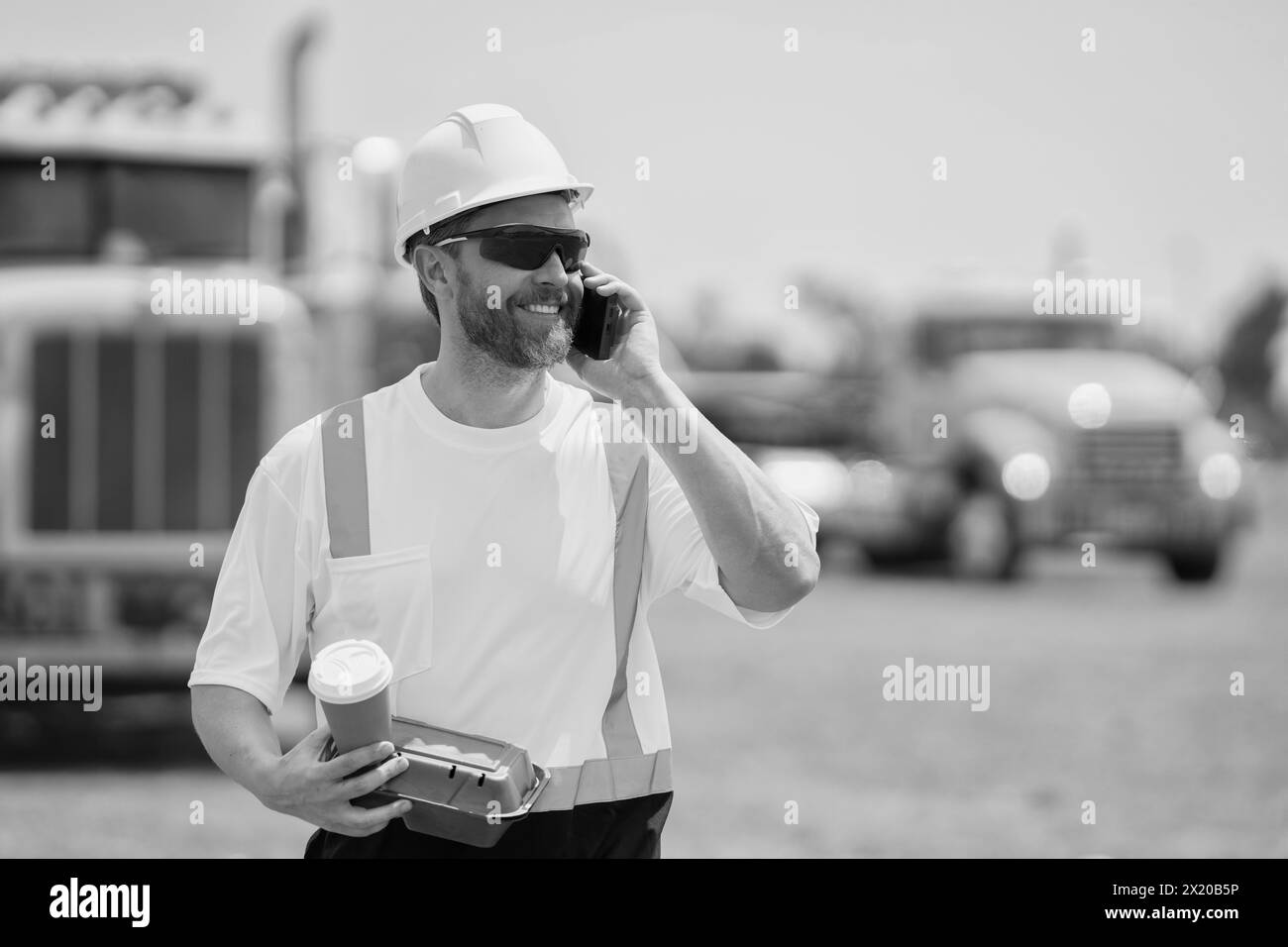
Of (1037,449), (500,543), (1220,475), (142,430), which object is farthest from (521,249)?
(1220,475)

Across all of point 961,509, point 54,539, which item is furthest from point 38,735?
point 961,509

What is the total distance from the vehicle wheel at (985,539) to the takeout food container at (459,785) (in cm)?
1595

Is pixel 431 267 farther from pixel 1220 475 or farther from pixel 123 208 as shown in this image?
pixel 1220 475

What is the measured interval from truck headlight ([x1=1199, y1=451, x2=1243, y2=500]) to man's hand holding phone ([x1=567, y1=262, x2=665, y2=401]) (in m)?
15.9

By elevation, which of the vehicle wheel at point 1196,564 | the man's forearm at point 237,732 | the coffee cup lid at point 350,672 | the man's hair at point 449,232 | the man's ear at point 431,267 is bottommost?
the vehicle wheel at point 1196,564

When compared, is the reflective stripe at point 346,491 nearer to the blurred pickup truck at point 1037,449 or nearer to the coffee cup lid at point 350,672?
the coffee cup lid at point 350,672

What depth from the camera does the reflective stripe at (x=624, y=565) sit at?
265cm

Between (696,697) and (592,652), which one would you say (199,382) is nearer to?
(696,697)

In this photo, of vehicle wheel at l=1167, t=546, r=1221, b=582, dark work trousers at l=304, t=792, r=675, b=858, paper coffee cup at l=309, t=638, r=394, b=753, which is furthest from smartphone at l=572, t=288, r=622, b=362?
vehicle wheel at l=1167, t=546, r=1221, b=582

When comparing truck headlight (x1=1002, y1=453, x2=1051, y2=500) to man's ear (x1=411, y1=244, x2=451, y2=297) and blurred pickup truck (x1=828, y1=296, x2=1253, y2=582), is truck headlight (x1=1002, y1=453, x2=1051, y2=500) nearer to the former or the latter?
blurred pickup truck (x1=828, y1=296, x2=1253, y2=582)

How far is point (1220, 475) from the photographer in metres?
17.5

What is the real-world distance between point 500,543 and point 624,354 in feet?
1.22

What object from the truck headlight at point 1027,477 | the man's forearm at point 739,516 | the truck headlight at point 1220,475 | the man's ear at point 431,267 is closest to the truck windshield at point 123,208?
the man's ear at point 431,267
